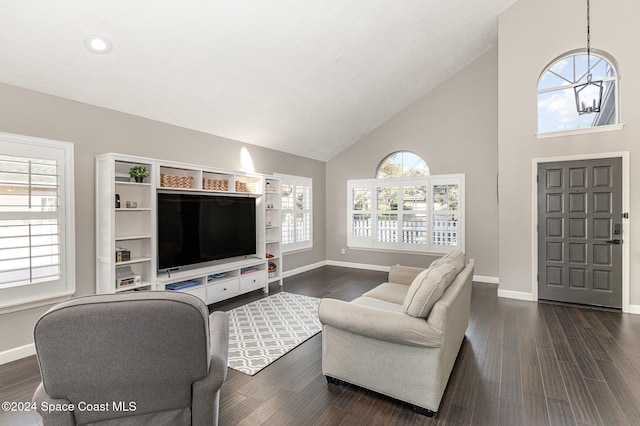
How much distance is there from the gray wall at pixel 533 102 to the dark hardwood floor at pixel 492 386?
145 cm

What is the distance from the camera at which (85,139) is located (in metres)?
3.47

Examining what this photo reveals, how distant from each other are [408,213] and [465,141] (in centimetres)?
181

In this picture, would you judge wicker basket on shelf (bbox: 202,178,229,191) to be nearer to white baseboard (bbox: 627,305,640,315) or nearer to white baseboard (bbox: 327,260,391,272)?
white baseboard (bbox: 327,260,391,272)

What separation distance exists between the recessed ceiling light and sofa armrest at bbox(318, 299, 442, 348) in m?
3.11

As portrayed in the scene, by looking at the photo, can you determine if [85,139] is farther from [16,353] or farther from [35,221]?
[16,353]

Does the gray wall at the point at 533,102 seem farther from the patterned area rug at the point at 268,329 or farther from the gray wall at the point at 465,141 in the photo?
the patterned area rug at the point at 268,329

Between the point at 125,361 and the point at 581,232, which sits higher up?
the point at 581,232

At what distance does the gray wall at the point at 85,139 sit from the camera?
2987 millimetres

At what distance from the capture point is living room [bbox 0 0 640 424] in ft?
11.2

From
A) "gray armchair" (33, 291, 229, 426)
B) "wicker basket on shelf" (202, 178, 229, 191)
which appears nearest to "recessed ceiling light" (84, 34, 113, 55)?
"wicker basket on shelf" (202, 178, 229, 191)

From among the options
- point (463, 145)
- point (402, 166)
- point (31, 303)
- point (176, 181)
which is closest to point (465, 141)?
point (463, 145)

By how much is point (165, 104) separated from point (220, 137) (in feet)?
3.91

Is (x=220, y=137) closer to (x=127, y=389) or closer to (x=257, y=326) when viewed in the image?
(x=257, y=326)

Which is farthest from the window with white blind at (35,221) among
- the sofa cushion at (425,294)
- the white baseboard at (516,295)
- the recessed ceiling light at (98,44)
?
the white baseboard at (516,295)
